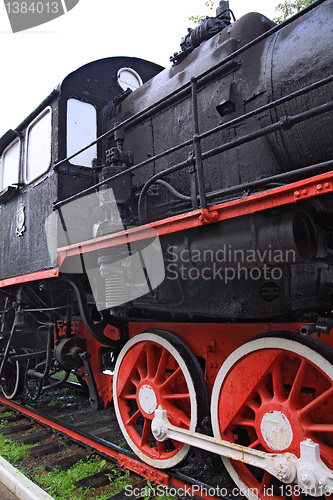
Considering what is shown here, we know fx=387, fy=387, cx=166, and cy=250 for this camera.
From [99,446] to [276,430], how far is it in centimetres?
215

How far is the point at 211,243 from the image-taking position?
2521 millimetres

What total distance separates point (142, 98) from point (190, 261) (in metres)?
2.31

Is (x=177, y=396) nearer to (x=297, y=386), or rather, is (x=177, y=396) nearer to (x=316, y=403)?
(x=297, y=386)

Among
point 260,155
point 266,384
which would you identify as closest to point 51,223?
point 260,155

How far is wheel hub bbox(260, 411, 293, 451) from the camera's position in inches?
94.1

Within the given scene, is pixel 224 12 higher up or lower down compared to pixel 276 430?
higher up

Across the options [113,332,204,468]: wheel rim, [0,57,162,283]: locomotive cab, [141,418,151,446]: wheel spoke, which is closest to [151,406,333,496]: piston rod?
[113,332,204,468]: wheel rim

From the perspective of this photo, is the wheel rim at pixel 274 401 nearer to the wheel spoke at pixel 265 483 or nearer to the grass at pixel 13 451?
the wheel spoke at pixel 265 483

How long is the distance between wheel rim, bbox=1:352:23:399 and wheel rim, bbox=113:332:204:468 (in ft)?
8.47

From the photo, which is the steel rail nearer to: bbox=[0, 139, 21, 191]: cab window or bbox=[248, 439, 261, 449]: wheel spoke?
bbox=[248, 439, 261, 449]: wheel spoke

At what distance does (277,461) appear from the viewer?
7.49 feet

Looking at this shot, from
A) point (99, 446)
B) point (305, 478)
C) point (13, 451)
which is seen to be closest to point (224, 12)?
point (305, 478)

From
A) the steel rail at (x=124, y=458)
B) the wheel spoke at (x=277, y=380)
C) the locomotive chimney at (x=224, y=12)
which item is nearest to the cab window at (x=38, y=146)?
the locomotive chimney at (x=224, y=12)

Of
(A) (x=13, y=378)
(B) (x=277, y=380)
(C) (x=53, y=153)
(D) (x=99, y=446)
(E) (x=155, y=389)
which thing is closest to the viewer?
(B) (x=277, y=380)
